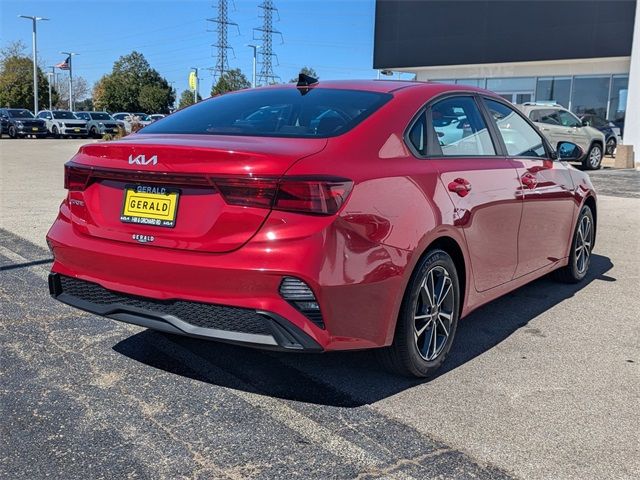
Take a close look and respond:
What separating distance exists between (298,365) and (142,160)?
150 centimetres

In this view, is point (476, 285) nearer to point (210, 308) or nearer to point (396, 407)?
point (396, 407)

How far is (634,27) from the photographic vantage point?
75.4 ft

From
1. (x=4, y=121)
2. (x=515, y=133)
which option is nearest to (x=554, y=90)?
(x=515, y=133)

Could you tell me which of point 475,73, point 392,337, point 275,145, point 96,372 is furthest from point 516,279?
point 475,73

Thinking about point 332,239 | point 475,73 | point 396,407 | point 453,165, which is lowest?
point 396,407

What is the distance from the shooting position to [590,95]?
27.7m

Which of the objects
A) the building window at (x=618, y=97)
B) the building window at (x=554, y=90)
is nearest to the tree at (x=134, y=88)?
the building window at (x=554, y=90)

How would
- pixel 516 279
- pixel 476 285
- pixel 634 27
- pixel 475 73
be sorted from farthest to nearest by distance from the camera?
pixel 475 73
pixel 634 27
pixel 516 279
pixel 476 285

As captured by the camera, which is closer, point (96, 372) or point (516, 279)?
point (96, 372)

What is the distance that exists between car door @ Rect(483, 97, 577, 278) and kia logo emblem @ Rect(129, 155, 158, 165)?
2.51 meters

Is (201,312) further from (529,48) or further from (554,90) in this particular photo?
(554,90)

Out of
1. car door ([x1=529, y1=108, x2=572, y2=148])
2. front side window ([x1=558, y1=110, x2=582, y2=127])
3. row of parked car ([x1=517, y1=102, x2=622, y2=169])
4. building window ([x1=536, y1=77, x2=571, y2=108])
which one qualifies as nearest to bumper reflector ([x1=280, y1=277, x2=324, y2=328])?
row of parked car ([x1=517, y1=102, x2=622, y2=169])

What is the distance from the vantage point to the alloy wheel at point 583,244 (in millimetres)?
5863

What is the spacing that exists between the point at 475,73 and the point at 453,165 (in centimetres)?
2891
